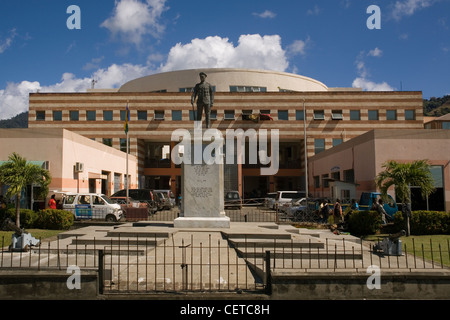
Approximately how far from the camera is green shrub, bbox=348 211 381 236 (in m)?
17.4

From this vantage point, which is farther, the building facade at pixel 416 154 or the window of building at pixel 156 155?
the window of building at pixel 156 155

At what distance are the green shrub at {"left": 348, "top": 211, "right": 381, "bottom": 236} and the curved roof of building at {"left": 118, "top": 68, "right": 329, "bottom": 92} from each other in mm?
34782

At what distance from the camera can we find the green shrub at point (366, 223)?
17.4 m

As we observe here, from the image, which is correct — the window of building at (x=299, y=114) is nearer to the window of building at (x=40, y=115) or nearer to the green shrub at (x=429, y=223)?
the window of building at (x=40, y=115)

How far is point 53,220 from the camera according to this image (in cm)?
1838

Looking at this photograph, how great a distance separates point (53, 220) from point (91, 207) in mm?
3379

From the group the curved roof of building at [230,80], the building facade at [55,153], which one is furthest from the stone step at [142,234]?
the curved roof of building at [230,80]

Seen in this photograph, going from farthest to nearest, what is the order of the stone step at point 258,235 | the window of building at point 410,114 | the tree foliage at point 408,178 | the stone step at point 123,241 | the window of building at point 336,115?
the window of building at point 336,115 < the window of building at point 410,114 < the tree foliage at point 408,178 < the stone step at point 258,235 < the stone step at point 123,241

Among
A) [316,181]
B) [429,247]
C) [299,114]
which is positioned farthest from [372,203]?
[299,114]

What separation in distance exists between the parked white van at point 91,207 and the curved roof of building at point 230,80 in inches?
1204

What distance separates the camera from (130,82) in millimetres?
56469

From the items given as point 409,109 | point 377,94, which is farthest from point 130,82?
point 409,109

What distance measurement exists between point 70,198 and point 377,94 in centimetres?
3494
